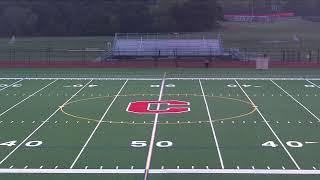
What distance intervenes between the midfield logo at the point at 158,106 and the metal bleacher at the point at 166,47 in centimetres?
1652

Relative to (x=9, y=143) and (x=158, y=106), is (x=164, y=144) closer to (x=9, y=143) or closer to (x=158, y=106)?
(x=9, y=143)

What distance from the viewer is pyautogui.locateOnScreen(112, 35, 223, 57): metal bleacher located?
36000 millimetres

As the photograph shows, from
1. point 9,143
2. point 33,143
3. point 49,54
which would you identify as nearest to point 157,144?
point 33,143

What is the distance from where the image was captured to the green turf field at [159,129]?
430 inches

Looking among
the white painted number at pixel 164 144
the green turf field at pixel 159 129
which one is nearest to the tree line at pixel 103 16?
the green turf field at pixel 159 129

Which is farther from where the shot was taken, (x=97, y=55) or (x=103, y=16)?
(x=103, y=16)

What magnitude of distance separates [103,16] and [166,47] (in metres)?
10.1

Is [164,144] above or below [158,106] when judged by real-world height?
below

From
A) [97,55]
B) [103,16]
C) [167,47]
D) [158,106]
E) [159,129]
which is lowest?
[159,129]

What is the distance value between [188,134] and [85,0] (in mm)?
34928

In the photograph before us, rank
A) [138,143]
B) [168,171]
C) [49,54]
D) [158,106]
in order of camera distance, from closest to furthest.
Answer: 1. [168,171]
2. [138,143]
3. [158,106]
4. [49,54]

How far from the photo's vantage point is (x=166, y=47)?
37.3 metres

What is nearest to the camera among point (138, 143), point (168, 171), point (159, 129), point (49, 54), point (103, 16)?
point (168, 171)

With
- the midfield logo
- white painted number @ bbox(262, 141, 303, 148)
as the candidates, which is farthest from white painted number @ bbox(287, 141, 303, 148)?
the midfield logo
